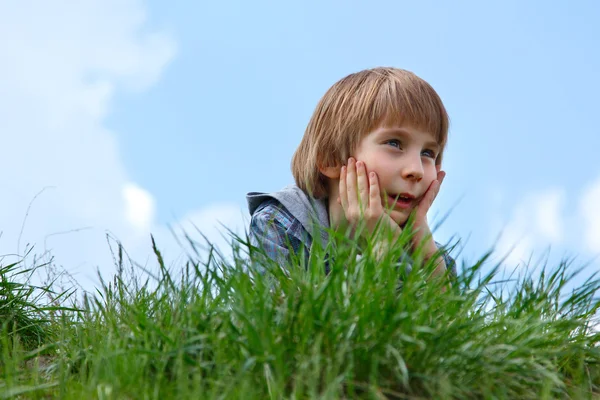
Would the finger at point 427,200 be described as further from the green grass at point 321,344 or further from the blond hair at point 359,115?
the green grass at point 321,344

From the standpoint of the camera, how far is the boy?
3.57 m

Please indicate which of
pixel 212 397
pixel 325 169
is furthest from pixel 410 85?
pixel 212 397

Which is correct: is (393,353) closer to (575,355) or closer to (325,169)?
(575,355)

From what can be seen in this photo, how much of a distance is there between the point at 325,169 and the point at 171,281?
174cm

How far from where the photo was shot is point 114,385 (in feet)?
6.44

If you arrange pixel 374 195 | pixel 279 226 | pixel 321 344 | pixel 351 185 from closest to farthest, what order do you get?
pixel 321 344
pixel 374 195
pixel 351 185
pixel 279 226

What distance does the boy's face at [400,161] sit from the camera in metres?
3.56

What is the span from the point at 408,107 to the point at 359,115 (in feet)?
0.90

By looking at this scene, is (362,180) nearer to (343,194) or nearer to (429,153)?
(343,194)

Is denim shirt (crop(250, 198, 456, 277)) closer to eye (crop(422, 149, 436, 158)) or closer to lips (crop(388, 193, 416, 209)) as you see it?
lips (crop(388, 193, 416, 209))

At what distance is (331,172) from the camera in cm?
Answer: 390

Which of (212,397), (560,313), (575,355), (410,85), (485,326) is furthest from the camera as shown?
(410,85)

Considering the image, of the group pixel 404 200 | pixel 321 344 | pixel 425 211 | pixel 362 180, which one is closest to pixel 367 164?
pixel 362 180

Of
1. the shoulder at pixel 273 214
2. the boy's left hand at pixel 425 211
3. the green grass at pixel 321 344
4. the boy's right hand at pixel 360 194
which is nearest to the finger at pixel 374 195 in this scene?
the boy's right hand at pixel 360 194
